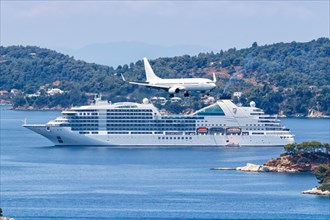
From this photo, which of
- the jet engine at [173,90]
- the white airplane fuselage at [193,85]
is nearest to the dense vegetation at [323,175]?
the white airplane fuselage at [193,85]

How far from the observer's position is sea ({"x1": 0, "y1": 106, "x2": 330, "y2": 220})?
8988cm

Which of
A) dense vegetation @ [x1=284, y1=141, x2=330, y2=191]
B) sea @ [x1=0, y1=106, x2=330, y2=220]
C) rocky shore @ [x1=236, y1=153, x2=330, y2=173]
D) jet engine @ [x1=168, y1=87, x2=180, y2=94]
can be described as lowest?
sea @ [x1=0, y1=106, x2=330, y2=220]

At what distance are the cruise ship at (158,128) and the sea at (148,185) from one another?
196 cm

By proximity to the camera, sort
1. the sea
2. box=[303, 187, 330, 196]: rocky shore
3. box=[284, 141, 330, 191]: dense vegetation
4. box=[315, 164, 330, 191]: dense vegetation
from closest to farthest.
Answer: the sea
box=[303, 187, 330, 196]: rocky shore
box=[315, 164, 330, 191]: dense vegetation
box=[284, 141, 330, 191]: dense vegetation

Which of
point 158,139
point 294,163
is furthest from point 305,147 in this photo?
point 158,139

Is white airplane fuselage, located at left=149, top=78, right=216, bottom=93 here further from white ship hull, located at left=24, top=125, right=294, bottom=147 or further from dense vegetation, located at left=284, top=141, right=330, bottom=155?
white ship hull, located at left=24, top=125, right=294, bottom=147

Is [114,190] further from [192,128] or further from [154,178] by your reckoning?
[192,128]

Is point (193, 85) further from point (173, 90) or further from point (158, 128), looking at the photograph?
point (158, 128)

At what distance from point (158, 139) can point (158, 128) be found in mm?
1614

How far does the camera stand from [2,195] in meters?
99.2

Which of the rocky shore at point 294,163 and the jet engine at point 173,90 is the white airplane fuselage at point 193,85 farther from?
the rocky shore at point 294,163

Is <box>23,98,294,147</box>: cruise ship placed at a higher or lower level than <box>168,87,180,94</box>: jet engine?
lower

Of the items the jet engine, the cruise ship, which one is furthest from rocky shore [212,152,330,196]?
the jet engine

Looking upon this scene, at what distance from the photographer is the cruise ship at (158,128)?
472ft
